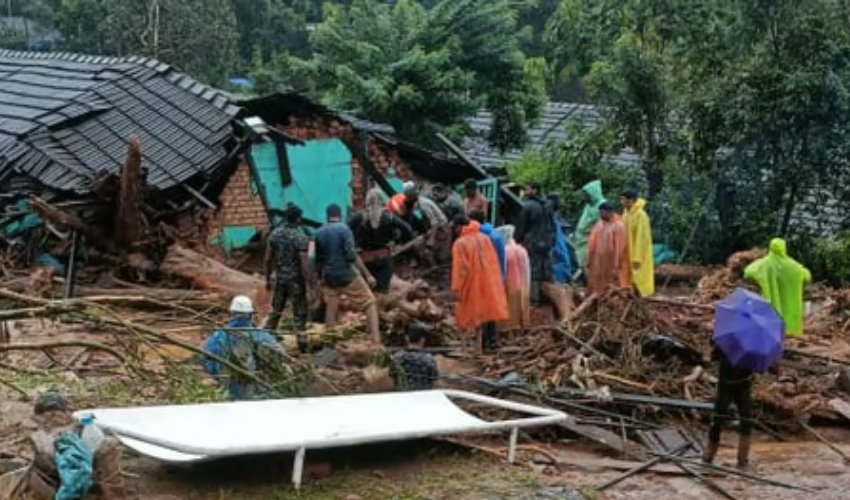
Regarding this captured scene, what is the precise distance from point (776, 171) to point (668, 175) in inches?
77.6

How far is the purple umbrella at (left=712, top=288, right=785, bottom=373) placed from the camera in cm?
855

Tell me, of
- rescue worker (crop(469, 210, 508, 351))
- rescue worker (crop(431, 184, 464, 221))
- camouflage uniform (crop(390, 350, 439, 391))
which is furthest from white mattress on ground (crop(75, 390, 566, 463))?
rescue worker (crop(431, 184, 464, 221))

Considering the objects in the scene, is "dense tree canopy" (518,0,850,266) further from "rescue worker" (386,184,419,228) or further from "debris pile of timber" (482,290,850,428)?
"debris pile of timber" (482,290,850,428)

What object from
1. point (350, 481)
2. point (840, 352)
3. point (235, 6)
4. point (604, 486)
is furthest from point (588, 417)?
point (235, 6)

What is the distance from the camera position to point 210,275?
46.3 feet

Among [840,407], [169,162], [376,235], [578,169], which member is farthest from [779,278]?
[578,169]

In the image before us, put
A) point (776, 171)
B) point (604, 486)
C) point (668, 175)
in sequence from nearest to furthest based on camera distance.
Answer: point (604, 486)
point (776, 171)
point (668, 175)

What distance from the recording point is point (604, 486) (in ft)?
27.5

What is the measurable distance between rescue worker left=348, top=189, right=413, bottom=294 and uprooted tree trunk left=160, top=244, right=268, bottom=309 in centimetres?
143

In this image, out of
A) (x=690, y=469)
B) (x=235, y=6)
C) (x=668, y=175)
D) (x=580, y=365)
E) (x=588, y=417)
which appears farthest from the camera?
(x=235, y=6)

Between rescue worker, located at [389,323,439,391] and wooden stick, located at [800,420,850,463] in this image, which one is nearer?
rescue worker, located at [389,323,439,391]

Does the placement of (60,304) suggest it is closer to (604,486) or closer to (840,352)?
(604,486)

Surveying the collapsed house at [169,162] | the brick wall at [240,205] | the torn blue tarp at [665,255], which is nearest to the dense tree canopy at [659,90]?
the torn blue tarp at [665,255]

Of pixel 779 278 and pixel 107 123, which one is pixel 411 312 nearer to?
pixel 779 278
